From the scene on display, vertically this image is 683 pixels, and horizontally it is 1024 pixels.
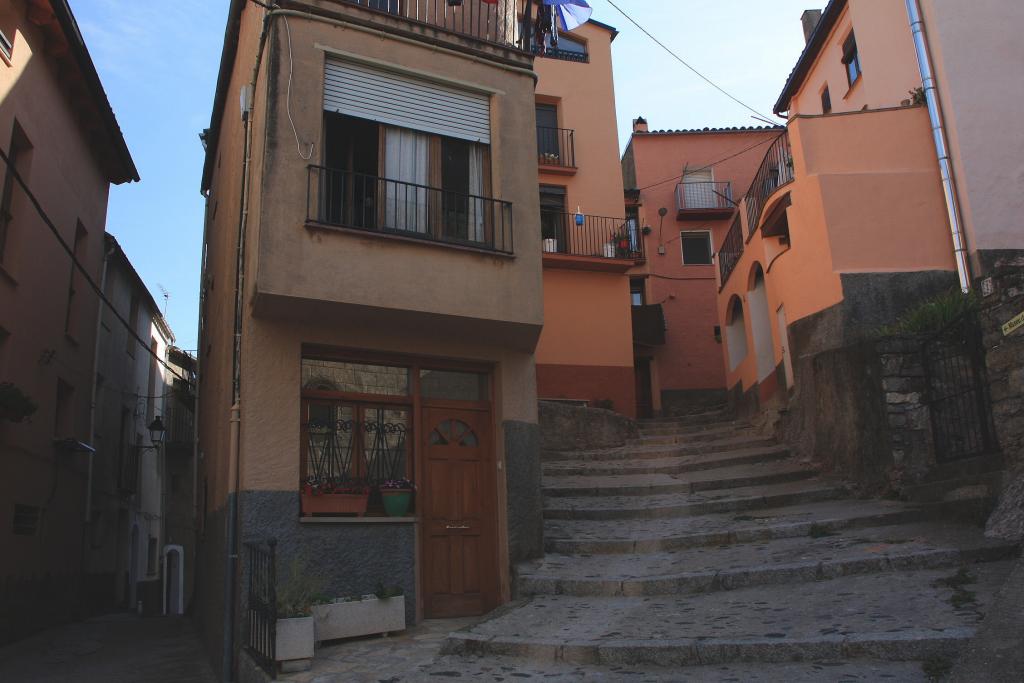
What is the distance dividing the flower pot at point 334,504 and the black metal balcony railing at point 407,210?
2606 millimetres

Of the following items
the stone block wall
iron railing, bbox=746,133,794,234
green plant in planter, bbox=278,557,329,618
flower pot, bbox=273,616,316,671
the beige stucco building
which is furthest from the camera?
iron railing, bbox=746,133,794,234

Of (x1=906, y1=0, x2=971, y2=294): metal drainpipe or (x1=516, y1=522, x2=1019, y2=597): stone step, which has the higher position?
(x1=906, y1=0, x2=971, y2=294): metal drainpipe

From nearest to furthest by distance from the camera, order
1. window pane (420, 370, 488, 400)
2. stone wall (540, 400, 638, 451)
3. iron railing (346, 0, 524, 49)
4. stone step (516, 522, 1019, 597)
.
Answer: stone step (516, 522, 1019, 597) → window pane (420, 370, 488, 400) → iron railing (346, 0, 524, 49) → stone wall (540, 400, 638, 451)

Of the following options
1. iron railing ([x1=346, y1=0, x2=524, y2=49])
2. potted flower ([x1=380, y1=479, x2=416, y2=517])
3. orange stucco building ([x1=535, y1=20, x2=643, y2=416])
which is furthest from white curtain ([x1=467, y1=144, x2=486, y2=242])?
orange stucco building ([x1=535, y1=20, x2=643, y2=416])

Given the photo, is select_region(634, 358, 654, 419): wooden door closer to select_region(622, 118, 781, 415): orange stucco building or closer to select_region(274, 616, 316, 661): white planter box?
select_region(622, 118, 781, 415): orange stucco building

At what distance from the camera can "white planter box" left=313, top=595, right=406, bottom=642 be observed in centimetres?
710

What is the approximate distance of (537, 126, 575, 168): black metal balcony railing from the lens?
20766 millimetres

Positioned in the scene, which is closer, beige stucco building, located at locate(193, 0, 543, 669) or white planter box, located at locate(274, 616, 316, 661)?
white planter box, located at locate(274, 616, 316, 661)

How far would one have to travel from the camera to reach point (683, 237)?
1019 inches

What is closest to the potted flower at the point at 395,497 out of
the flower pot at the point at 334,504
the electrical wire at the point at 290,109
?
the flower pot at the point at 334,504

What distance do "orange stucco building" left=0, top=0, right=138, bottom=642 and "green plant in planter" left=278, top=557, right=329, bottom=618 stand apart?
17.1 feet

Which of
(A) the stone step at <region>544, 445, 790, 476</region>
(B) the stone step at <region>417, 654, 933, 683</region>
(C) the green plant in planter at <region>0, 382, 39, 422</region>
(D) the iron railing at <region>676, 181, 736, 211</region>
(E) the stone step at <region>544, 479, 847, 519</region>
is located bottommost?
(B) the stone step at <region>417, 654, 933, 683</region>

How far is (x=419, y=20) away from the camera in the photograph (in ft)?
29.6

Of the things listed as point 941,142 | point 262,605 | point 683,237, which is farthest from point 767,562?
point 683,237
